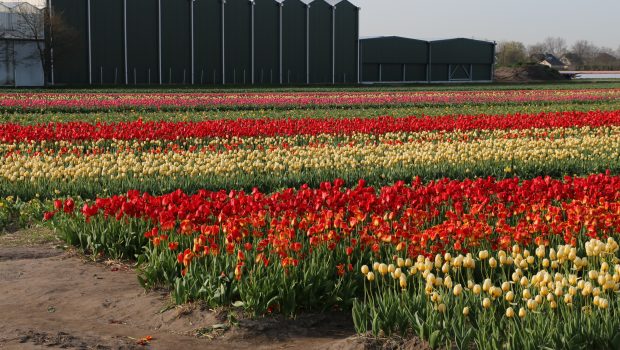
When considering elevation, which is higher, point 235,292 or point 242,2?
point 242,2

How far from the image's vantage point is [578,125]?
2127cm

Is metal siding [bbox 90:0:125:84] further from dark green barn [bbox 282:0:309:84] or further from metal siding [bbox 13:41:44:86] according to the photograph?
dark green barn [bbox 282:0:309:84]

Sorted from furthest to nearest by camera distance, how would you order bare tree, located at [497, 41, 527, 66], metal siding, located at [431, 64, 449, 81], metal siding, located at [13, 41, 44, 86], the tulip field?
bare tree, located at [497, 41, 527, 66] → metal siding, located at [431, 64, 449, 81] → metal siding, located at [13, 41, 44, 86] → the tulip field

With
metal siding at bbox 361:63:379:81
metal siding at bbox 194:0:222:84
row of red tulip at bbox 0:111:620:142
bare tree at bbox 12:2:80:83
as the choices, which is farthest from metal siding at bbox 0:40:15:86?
row of red tulip at bbox 0:111:620:142

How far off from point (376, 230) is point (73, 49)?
5249cm

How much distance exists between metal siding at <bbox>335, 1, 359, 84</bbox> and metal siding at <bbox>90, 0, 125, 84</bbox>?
20007mm

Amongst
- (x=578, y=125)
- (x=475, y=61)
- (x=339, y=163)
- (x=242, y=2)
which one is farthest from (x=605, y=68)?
(x=339, y=163)

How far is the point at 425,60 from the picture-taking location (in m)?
79.6

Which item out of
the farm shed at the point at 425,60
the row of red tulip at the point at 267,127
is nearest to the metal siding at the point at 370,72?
the farm shed at the point at 425,60

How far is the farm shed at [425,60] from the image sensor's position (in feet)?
249

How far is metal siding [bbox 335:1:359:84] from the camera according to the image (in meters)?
71.3

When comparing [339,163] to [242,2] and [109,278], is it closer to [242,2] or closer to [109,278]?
[109,278]

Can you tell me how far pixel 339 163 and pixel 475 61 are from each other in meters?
71.3

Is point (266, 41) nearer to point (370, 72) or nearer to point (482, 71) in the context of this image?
point (370, 72)
